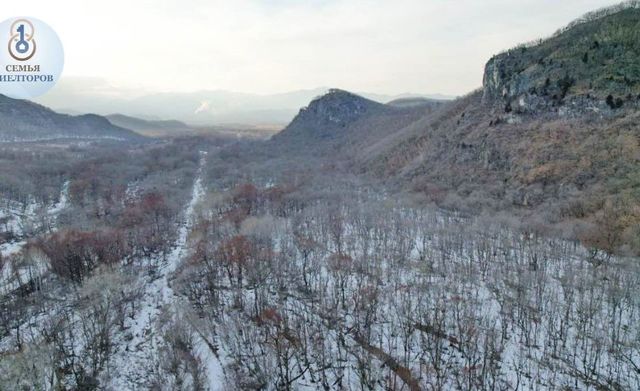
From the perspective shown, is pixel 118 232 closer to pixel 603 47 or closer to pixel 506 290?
pixel 506 290

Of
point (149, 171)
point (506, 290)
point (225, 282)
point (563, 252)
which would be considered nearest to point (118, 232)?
point (225, 282)

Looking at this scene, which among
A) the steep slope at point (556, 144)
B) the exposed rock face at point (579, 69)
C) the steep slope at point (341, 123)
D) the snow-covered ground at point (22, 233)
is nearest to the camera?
the snow-covered ground at point (22, 233)

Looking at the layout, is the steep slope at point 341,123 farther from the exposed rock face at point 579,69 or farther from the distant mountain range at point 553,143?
the exposed rock face at point 579,69

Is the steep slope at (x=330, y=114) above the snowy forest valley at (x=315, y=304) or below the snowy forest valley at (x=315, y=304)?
above

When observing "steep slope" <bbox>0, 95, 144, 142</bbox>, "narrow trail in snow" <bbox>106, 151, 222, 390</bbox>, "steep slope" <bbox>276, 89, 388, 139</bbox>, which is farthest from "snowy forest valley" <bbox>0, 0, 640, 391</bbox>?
"steep slope" <bbox>0, 95, 144, 142</bbox>

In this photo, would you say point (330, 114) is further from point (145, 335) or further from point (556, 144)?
point (145, 335)

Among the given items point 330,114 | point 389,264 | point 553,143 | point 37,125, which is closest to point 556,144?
point 553,143

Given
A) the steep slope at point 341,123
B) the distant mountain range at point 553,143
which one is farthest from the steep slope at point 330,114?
the distant mountain range at point 553,143

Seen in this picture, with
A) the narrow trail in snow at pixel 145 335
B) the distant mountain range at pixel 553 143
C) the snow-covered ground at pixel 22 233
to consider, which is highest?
the distant mountain range at pixel 553 143
